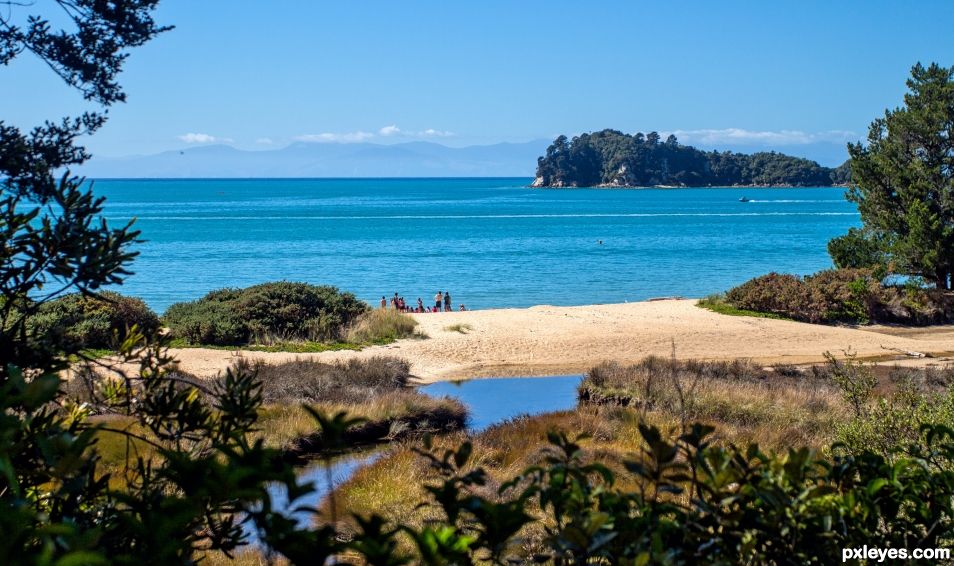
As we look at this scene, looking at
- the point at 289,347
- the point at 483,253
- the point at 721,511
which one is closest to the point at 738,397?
the point at 289,347

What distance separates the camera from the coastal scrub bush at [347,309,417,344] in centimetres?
2414

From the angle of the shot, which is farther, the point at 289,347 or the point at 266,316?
the point at 266,316

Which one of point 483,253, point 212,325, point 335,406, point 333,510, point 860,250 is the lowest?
point 483,253

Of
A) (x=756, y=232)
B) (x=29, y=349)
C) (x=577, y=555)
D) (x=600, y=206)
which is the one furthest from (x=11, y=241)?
(x=600, y=206)

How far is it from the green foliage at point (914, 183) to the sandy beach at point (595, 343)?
3.76 meters

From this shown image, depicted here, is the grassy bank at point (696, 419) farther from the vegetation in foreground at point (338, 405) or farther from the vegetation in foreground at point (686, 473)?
the vegetation in foreground at point (338, 405)

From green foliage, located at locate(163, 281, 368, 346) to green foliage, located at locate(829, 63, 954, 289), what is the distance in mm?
20126

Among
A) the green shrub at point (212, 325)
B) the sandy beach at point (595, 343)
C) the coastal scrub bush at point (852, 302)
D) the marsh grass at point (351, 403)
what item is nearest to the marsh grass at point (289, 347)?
the green shrub at point (212, 325)

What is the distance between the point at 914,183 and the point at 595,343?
14995 mm

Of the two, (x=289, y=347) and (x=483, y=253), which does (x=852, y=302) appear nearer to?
(x=289, y=347)

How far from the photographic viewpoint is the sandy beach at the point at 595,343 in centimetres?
2177

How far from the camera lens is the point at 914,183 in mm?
31047

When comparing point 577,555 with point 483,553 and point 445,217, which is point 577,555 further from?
point 445,217

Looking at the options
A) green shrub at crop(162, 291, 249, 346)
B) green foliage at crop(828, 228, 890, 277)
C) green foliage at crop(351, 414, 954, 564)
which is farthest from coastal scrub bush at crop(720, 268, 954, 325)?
green foliage at crop(351, 414, 954, 564)
